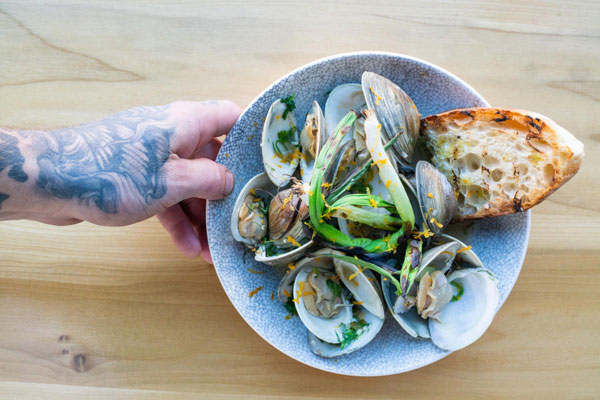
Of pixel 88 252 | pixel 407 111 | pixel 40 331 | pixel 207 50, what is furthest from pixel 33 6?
pixel 407 111

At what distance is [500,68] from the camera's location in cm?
114

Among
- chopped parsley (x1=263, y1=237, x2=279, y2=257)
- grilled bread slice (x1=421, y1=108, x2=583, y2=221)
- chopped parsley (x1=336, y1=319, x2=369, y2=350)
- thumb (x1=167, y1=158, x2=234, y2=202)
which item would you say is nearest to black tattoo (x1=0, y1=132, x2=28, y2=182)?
thumb (x1=167, y1=158, x2=234, y2=202)

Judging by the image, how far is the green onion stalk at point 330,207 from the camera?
88 cm

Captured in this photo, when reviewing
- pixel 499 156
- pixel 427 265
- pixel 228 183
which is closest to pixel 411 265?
pixel 427 265

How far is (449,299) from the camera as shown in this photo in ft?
3.23

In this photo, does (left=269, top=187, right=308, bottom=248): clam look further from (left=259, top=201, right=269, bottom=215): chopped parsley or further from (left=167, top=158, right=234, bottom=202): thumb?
(left=167, top=158, right=234, bottom=202): thumb

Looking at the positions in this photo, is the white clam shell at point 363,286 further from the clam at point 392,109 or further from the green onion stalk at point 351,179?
the clam at point 392,109

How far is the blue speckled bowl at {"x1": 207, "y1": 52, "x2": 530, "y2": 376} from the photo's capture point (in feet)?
3.17

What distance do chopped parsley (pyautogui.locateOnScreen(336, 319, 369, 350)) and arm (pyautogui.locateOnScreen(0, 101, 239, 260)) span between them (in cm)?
43

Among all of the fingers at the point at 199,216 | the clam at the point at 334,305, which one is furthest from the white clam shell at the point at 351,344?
the fingers at the point at 199,216

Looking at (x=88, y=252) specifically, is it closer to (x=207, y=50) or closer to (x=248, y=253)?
(x=248, y=253)

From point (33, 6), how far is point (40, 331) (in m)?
0.87

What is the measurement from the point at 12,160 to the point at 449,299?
0.96 m

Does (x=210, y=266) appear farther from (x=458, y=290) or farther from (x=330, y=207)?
(x=458, y=290)
